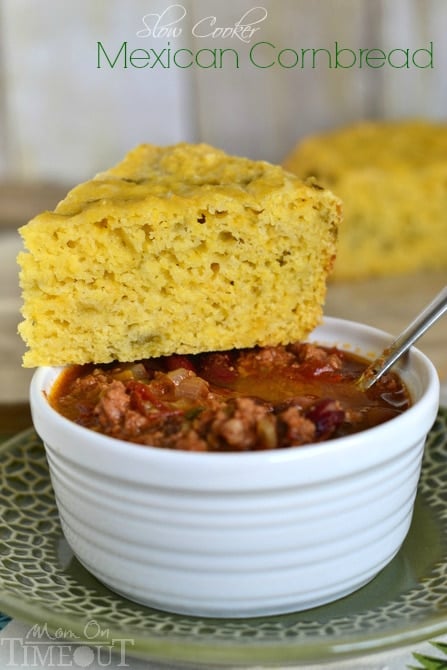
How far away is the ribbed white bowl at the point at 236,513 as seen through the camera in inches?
66.7

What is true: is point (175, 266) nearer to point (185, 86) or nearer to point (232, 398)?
point (232, 398)

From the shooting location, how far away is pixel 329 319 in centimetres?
241

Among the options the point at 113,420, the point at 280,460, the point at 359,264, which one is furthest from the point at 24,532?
the point at 359,264

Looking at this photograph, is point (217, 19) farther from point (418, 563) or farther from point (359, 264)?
point (418, 563)

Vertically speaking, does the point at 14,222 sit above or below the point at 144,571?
below

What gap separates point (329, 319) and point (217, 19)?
10.3ft

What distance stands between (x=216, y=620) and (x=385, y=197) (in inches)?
114

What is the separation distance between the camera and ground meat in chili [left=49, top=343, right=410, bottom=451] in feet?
5.80

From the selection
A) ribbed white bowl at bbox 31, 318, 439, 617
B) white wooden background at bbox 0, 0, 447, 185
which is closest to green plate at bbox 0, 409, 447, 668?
Result: ribbed white bowl at bbox 31, 318, 439, 617

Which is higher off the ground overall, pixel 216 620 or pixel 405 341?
pixel 405 341
